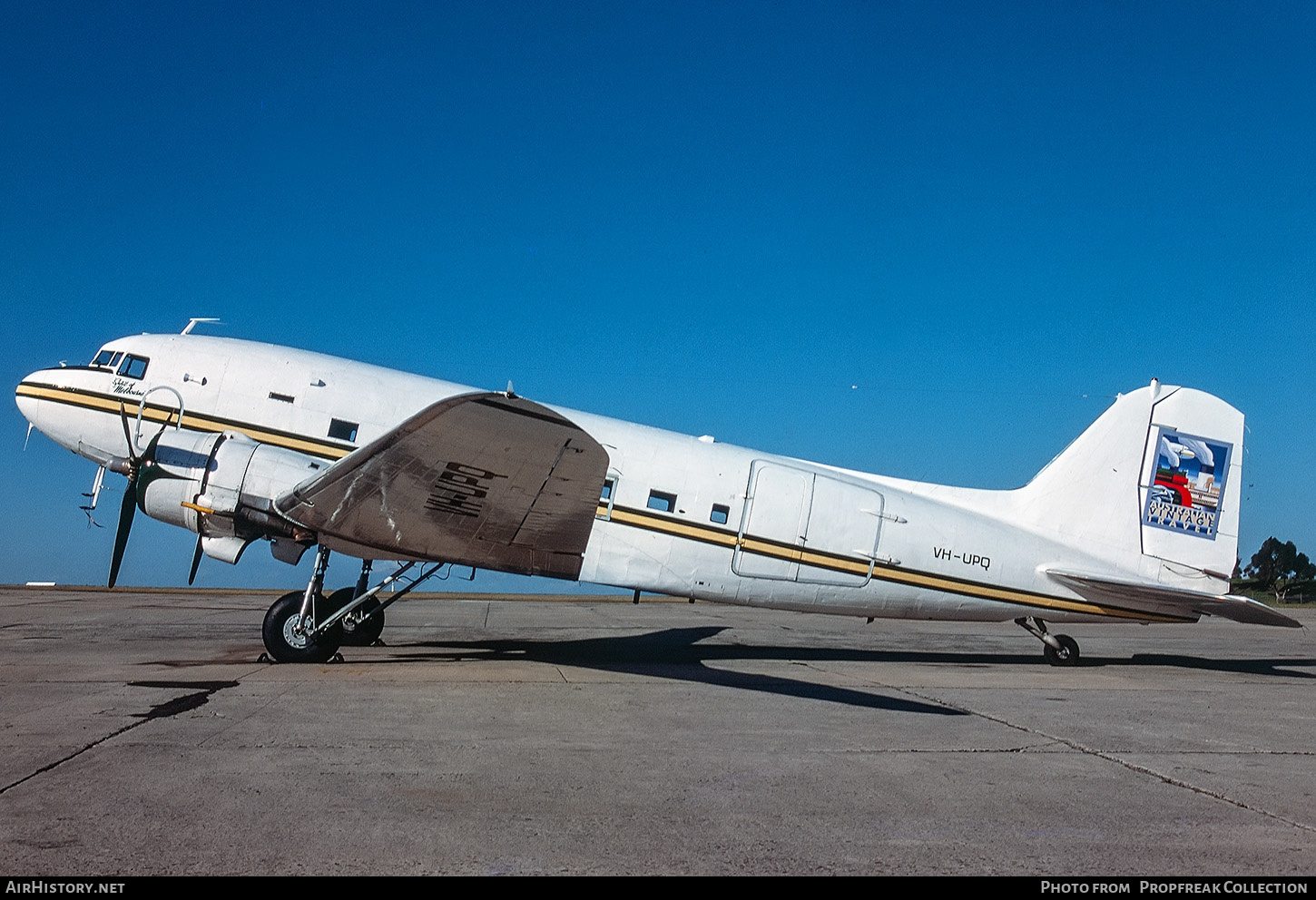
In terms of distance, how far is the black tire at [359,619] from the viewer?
11.2 metres

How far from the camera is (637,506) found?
10992 mm

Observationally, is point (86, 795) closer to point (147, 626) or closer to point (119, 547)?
point (119, 547)

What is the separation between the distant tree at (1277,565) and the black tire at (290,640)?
224 feet

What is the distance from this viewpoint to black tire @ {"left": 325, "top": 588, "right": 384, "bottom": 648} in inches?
440

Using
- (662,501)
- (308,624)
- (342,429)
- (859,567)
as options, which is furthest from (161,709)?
(859,567)

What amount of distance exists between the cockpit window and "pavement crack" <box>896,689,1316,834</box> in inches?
409

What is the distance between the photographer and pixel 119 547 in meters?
9.83

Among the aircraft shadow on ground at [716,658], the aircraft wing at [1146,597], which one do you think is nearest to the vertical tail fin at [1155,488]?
the aircraft wing at [1146,597]

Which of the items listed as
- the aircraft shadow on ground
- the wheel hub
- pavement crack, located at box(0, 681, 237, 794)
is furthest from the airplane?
pavement crack, located at box(0, 681, 237, 794)

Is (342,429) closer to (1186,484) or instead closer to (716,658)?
(716,658)

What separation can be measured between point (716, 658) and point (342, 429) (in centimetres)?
578

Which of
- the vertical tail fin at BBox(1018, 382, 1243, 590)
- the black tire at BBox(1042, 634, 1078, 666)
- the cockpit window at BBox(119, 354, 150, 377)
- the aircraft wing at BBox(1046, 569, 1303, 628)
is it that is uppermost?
the vertical tail fin at BBox(1018, 382, 1243, 590)

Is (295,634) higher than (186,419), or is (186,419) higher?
(186,419)

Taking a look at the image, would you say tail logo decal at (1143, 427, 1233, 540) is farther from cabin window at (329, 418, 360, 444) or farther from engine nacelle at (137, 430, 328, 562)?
engine nacelle at (137, 430, 328, 562)
